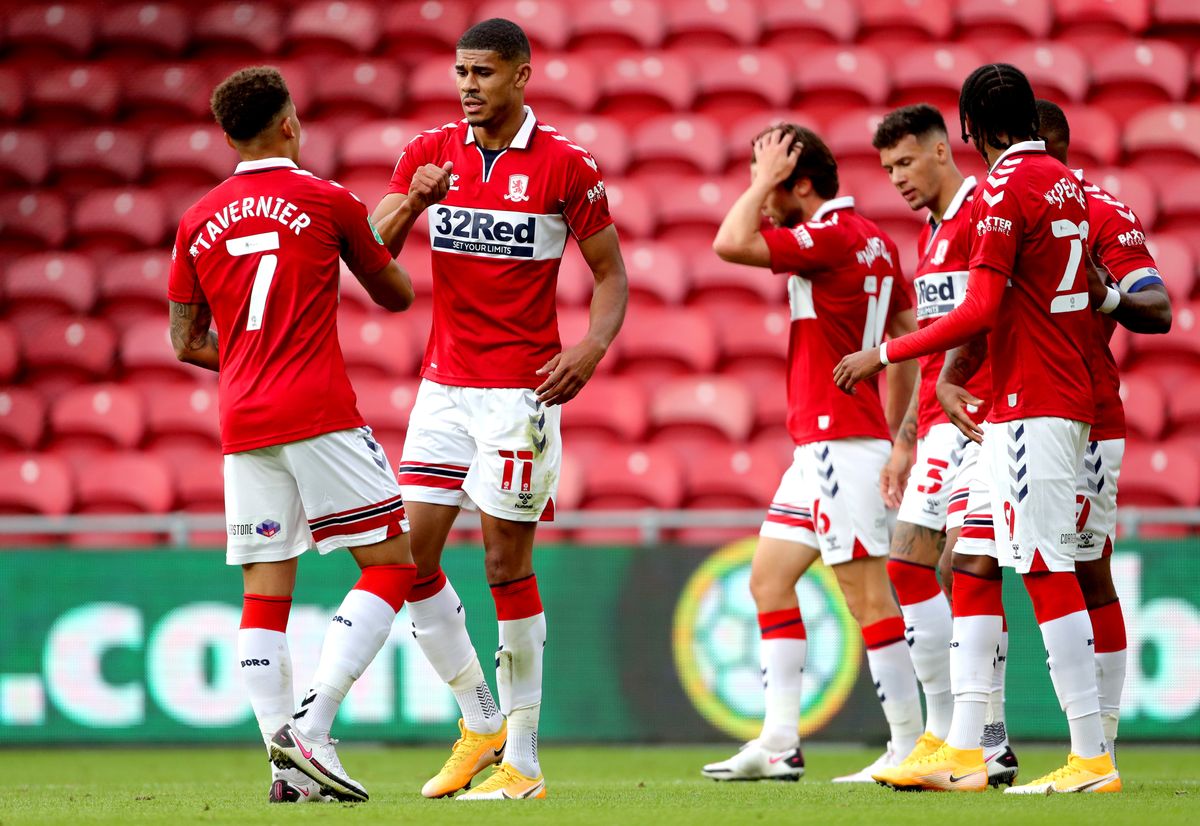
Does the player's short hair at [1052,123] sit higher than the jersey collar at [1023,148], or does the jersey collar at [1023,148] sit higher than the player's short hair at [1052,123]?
the player's short hair at [1052,123]

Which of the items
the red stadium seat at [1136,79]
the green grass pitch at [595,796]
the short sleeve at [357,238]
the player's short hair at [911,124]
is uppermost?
the red stadium seat at [1136,79]

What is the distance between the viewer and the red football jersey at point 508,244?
5.15 m

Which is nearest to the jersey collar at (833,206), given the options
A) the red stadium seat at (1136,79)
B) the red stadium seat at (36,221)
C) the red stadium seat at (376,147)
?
the red stadium seat at (376,147)

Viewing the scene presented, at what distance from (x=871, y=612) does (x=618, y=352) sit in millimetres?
5007

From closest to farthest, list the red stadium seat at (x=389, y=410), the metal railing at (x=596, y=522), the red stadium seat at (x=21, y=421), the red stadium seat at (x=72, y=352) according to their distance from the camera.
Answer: the metal railing at (x=596, y=522) → the red stadium seat at (x=389, y=410) → the red stadium seat at (x=21, y=421) → the red stadium seat at (x=72, y=352)

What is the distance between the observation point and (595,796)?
5.27 m

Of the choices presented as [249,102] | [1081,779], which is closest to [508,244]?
[249,102]

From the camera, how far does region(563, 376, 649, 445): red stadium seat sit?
399 inches

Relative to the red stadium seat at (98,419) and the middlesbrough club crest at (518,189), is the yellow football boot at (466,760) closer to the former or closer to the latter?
the middlesbrough club crest at (518,189)

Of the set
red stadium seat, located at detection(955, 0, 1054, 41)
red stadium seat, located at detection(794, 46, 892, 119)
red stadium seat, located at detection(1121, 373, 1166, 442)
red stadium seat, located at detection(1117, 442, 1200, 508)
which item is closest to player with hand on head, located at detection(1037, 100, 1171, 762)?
red stadium seat, located at detection(1117, 442, 1200, 508)

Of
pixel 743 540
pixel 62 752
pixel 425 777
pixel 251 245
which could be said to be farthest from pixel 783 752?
pixel 62 752

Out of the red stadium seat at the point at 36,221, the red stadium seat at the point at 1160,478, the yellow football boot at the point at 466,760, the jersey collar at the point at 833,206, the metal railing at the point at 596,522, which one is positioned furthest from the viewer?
the red stadium seat at the point at 36,221

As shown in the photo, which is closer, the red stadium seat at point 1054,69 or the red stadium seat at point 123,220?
the red stadium seat at point 123,220

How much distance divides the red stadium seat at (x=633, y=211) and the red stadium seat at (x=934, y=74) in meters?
2.32
